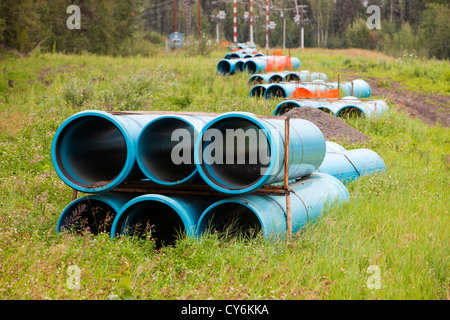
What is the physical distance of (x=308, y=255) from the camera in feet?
11.8

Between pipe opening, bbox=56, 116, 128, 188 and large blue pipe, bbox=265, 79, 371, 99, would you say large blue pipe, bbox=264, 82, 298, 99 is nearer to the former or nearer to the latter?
large blue pipe, bbox=265, 79, 371, 99

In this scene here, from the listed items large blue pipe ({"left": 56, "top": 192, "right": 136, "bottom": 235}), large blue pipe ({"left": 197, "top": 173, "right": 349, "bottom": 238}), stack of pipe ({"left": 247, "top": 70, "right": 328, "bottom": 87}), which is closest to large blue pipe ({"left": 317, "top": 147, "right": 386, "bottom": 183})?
large blue pipe ({"left": 197, "top": 173, "right": 349, "bottom": 238})

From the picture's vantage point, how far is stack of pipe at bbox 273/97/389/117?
1018 centimetres

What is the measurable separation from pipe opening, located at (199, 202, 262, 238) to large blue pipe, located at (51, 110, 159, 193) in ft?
2.68

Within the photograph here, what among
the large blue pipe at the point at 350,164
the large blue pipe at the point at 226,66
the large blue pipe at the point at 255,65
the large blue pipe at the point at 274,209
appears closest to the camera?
the large blue pipe at the point at 274,209

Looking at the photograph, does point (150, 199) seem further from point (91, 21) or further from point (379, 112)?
point (91, 21)

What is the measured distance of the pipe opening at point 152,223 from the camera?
4145 mm

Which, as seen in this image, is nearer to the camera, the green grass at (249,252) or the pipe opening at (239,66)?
the green grass at (249,252)

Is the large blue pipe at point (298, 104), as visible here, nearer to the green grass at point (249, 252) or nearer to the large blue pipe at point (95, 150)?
the green grass at point (249, 252)

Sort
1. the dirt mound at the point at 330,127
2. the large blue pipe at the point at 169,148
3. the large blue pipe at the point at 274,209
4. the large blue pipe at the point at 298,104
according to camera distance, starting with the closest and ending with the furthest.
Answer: the large blue pipe at the point at 274,209, the large blue pipe at the point at 169,148, the dirt mound at the point at 330,127, the large blue pipe at the point at 298,104

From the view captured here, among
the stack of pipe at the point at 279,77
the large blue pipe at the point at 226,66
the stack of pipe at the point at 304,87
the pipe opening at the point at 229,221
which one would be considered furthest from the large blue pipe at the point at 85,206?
the large blue pipe at the point at 226,66

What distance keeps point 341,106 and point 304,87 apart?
1.82 metres

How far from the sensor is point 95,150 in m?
4.79
